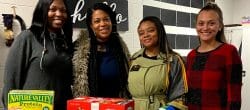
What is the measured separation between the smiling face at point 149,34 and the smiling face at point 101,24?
0.74 feet

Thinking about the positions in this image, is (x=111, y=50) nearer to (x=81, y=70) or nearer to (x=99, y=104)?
(x=81, y=70)

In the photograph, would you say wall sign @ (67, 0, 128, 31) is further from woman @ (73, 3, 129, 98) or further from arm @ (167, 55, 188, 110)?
arm @ (167, 55, 188, 110)

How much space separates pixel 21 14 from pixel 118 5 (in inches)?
44.3

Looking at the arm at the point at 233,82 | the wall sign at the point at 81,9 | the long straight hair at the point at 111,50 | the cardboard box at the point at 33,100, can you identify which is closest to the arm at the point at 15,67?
the long straight hair at the point at 111,50

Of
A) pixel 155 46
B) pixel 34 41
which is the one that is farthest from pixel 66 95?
pixel 155 46

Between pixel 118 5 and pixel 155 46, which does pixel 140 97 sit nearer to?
pixel 155 46

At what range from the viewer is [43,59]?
1.67 m

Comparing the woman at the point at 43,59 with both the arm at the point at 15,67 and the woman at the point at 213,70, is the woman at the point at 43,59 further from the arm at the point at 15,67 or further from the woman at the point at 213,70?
the woman at the point at 213,70

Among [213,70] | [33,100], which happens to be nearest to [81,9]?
[213,70]

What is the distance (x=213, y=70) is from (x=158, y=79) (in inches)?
16.0

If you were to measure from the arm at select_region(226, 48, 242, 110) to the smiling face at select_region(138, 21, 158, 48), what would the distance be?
1.45 feet

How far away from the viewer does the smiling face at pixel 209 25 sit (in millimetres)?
1834

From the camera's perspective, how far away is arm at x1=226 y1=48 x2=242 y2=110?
1715 mm

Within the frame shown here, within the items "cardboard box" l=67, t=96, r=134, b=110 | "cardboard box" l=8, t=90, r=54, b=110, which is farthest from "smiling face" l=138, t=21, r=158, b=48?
"cardboard box" l=8, t=90, r=54, b=110
